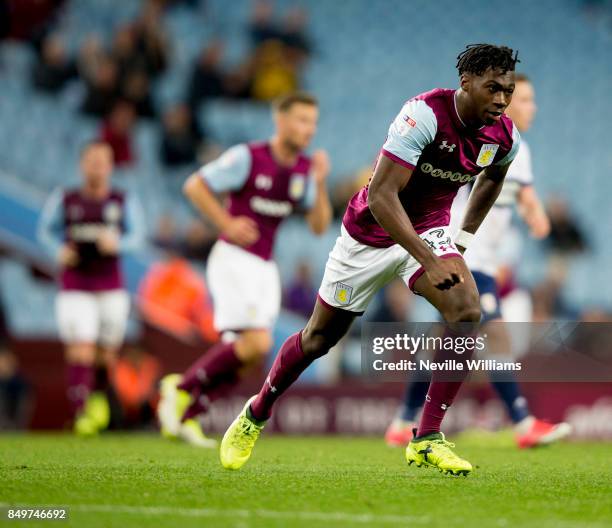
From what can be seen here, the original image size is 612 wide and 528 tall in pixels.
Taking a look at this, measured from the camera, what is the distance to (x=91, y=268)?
10.0 metres

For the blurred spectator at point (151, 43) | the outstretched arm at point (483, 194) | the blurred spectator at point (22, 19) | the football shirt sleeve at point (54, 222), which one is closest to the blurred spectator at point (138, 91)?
the blurred spectator at point (151, 43)

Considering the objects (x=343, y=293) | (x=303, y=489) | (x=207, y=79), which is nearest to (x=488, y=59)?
(x=343, y=293)

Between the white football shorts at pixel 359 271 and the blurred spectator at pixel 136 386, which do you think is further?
the blurred spectator at pixel 136 386

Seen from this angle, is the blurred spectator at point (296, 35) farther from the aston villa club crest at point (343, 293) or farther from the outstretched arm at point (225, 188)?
the aston villa club crest at point (343, 293)

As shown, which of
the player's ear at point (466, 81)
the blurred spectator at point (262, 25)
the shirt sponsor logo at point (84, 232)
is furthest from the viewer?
the blurred spectator at point (262, 25)

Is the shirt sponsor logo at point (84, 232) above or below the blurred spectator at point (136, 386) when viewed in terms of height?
above

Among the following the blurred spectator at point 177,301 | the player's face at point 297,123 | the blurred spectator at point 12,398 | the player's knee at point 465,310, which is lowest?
the blurred spectator at point 12,398

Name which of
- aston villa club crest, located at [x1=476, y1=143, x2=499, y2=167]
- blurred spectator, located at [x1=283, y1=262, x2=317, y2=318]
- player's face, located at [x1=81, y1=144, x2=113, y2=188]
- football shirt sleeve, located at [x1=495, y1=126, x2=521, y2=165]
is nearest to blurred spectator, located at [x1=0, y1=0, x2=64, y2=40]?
blurred spectator, located at [x1=283, y1=262, x2=317, y2=318]

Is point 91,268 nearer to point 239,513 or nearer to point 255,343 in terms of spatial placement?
point 255,343

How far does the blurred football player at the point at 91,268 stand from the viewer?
32.4 ft

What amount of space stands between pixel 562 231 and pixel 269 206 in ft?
23.4

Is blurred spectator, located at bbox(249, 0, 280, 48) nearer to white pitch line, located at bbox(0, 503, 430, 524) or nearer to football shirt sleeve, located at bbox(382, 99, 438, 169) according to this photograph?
football shirt sleeve, located at bbox(382, 99, 438, 169)

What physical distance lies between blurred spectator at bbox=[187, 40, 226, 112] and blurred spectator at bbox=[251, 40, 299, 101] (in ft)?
1.67

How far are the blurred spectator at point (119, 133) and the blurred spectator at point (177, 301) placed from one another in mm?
1970
